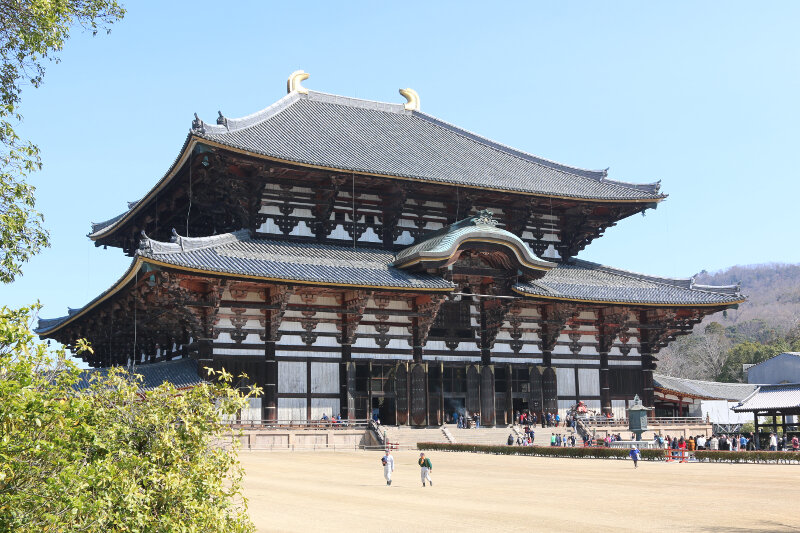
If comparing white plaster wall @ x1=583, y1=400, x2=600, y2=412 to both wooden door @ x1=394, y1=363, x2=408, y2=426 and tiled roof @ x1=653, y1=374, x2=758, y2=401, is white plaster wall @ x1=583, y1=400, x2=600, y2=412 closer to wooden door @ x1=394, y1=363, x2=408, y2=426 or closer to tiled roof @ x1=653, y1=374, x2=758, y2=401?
wooden door @ x1=394, y1=363, x2=408, y2=426

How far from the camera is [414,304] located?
42312mm

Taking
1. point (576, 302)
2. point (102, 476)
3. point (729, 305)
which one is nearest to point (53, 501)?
point (102, 476)

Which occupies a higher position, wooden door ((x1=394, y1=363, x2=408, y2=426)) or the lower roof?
the lower roof

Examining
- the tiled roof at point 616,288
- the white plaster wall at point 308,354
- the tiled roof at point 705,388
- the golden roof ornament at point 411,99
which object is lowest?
the tiled roof at point 705,388

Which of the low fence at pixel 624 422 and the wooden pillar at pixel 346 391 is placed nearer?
the wooden pillar at pixel 346 391

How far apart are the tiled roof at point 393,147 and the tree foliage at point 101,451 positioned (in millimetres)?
28532

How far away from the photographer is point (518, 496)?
2175 centimetres

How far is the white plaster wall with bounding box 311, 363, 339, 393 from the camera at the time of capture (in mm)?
39812

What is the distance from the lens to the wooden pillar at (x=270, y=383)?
3828cm

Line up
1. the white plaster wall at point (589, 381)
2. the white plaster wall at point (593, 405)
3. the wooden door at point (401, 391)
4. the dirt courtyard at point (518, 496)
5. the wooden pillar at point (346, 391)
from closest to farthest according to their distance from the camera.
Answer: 1. the dirt courtyard at point (518, 496)
2. the wooden pillar at point (346, 391)
3. the wooden door at point (401, 391)
4. the white plaster wall at point (593, 405)
5. the white plaster wall at point (589, 381)

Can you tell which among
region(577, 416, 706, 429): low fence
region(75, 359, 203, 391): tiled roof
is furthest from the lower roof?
region(577, 416, 706, 429): low fence

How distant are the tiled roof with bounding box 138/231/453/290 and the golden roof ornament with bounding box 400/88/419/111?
15.9 metres

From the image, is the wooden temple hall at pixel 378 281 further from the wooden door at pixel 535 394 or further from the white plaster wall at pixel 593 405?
the white plaster wall at pixel 593 405

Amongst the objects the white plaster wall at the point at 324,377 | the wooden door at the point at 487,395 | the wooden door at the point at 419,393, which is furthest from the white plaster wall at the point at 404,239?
the white plaster wall at the point at 324,377
